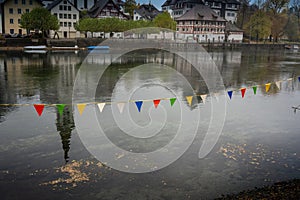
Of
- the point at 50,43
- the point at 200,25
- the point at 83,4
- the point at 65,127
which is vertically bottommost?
the point at 65,127

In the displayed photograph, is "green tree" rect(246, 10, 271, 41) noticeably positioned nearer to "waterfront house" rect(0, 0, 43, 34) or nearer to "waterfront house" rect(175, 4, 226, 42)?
"waterfront house" rect(175, 4, 226, 42)

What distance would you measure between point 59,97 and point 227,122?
37.9 feet

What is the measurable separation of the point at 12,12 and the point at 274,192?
8540 centimetres

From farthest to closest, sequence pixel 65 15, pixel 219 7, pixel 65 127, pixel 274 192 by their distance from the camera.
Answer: pixel 219 7 → pixel 65 15 → pixel 65 127 → pixel 274 192

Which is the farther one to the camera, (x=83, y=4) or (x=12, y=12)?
(x=83, y=4)

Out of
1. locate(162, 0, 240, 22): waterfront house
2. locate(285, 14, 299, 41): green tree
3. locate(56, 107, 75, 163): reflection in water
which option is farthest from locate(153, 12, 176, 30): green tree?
locate(56, 107, 75, 163): reflection in water

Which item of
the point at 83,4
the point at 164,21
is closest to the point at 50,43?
the point at 164,21

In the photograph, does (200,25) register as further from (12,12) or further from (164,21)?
(12,12)

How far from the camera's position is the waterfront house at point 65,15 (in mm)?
84438

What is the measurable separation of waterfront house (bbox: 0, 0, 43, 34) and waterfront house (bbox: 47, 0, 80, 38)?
4828mm

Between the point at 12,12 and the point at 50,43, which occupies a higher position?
the point at 12,12

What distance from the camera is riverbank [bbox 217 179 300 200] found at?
919 cm

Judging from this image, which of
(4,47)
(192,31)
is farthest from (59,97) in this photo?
(192,31)

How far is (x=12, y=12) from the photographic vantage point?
81.1 m
